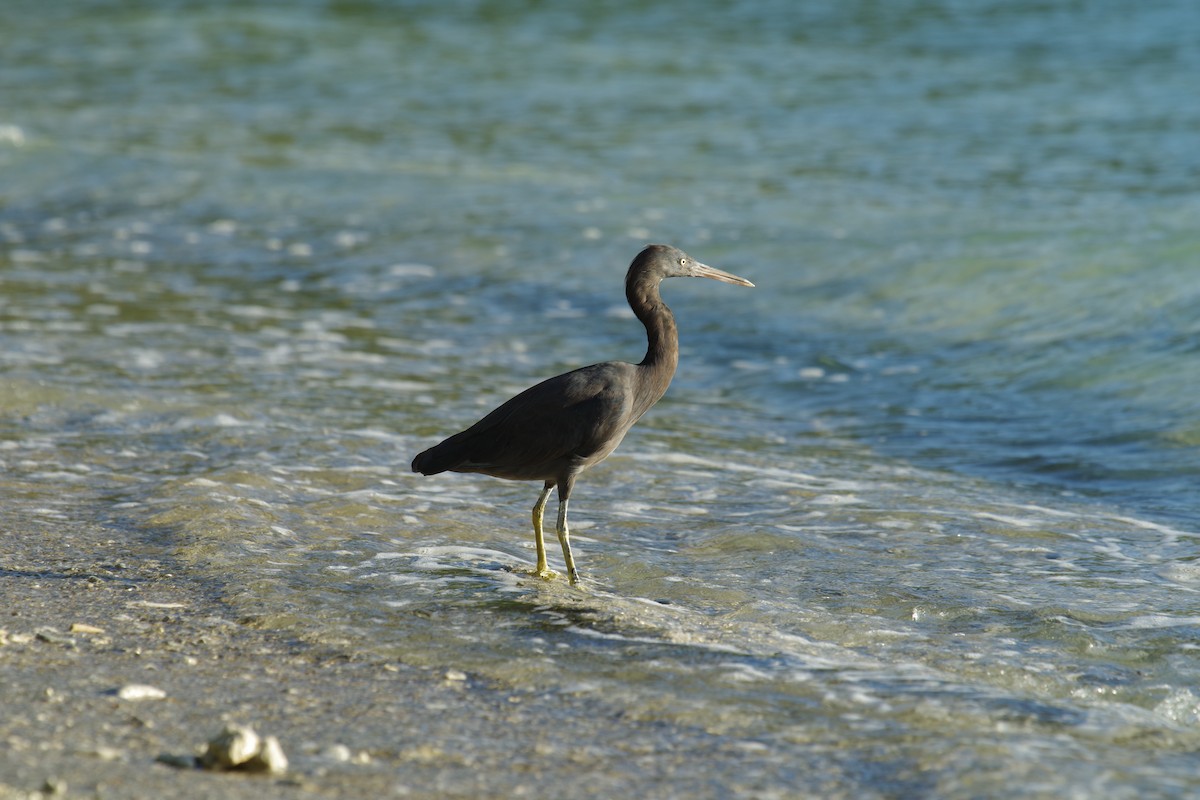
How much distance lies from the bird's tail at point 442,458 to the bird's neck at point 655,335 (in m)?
0.80

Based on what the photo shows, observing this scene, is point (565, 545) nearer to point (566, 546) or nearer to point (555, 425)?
point (566, 546)

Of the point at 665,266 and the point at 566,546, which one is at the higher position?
the point at 665,266

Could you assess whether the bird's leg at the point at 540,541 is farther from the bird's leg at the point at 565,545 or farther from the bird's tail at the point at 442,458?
the bird's tail at the point at 442,458

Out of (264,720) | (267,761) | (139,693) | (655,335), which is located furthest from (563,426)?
(267,761)

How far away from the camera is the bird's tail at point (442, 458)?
5.65 m

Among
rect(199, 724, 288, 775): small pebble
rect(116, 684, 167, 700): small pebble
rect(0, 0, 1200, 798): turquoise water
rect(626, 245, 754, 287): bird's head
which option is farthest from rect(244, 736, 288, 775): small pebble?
rect(626, 245, 754, 287): bird's head

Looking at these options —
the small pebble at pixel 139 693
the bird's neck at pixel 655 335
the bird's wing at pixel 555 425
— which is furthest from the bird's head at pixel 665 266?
the small pebble at pixel 139 693

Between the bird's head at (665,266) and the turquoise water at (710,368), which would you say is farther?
the bird's head at (665,266)

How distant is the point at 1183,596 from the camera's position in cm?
561

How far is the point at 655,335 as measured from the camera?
5.86 m

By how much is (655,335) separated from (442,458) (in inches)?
39.5

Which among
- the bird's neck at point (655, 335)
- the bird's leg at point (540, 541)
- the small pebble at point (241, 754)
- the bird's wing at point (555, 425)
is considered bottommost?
the bird's leg at point (540, 541)

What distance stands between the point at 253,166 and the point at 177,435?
33.4 feet

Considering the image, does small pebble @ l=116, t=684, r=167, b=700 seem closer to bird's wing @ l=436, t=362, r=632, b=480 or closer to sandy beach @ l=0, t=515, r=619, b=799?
sandy beach @ l=0, t=515, r=619, b=799
